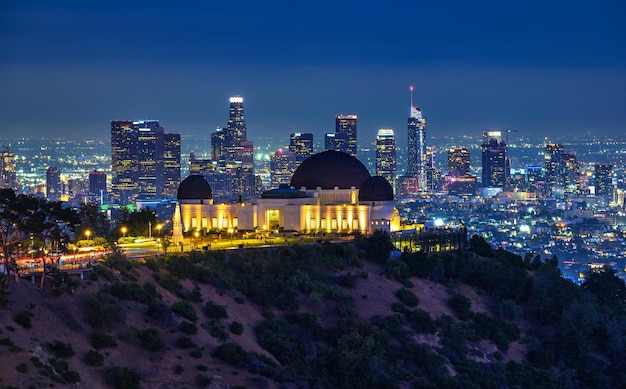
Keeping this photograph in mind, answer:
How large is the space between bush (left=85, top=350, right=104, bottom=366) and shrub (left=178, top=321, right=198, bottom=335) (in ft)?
22.3

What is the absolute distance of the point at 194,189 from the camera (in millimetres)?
98250

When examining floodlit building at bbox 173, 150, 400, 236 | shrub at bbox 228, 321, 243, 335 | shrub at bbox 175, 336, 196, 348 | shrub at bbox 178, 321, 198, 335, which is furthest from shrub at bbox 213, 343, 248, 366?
floodlit building at bbox 173, 150, 400, 236

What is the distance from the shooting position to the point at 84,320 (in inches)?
2411

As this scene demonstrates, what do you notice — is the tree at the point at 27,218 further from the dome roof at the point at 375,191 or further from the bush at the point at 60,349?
the dome roof at the point at 375,191

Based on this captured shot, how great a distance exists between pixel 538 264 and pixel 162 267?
3800cm

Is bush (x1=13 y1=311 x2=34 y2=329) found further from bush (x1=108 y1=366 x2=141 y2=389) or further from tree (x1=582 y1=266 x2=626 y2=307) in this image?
tree (x1=582 y1=266 x2=626 y2=307)

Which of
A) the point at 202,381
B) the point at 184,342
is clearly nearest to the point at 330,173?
the point at 184,342

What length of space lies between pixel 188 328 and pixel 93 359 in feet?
24.8

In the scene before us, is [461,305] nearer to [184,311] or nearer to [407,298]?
[407,298]

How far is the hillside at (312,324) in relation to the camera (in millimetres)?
59312

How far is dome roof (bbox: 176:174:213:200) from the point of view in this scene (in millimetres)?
98250

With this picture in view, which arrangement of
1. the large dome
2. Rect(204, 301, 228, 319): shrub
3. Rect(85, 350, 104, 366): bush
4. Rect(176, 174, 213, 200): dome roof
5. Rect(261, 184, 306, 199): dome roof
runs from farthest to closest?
the large dome < Rect(176, 174, 213, 200): dome roof < Rect(261, 184, 306, 199): dome roof < Rect(204, 301, 228, 319): shrub < Rect(85, 350, 104, 366): bush

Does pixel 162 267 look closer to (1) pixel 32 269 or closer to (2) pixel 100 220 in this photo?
(1) pixel 32 269

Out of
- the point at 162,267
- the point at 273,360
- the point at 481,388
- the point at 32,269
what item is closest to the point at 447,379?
the point at 481,388
